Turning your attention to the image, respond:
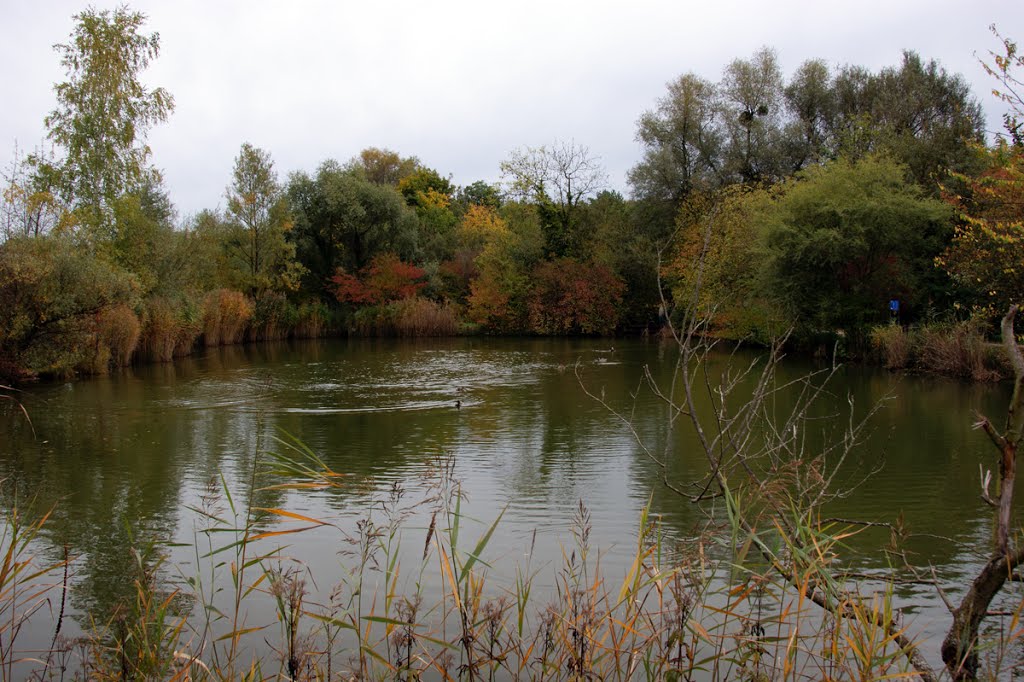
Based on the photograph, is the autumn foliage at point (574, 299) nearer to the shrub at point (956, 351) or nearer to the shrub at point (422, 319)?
the shrub at point (422, 319)

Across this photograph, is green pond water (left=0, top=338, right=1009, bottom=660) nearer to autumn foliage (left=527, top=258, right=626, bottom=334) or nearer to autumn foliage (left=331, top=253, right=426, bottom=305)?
autumn foliage (left=527, top=258, right=626, bottom=334)

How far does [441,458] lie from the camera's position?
4.61 m

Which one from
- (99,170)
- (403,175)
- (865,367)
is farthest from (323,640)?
(403,175)

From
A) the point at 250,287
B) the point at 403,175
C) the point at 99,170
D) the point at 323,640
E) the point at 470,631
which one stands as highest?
the point at 403,175

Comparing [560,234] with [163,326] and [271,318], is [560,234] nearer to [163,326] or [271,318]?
[271,318]

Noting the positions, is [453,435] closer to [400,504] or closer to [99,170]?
[400,504]

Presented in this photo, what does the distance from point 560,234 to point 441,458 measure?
31240mm

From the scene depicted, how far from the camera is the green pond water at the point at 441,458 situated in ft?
19.3

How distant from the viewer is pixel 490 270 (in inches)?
1371

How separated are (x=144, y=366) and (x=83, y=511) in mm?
15005

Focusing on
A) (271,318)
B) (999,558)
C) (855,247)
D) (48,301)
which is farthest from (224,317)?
(999,558)

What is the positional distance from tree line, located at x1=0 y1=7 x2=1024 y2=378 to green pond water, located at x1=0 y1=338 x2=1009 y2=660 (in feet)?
7.78

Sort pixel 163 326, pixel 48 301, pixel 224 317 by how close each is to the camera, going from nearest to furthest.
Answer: pixel 48 301 → pixel 163 326 → pixel 224 317

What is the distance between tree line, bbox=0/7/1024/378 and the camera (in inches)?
650
